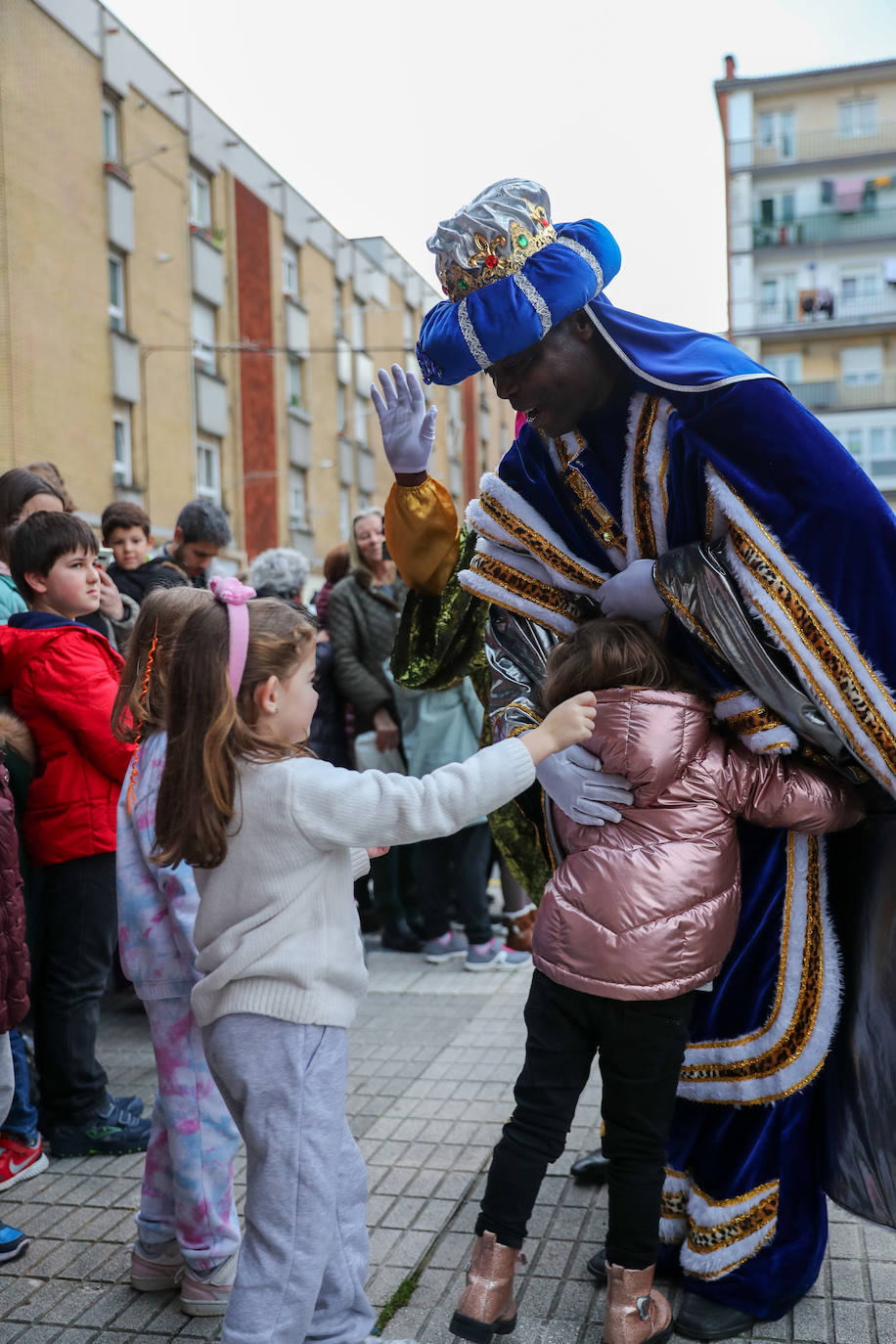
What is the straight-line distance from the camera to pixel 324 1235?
1.95 m

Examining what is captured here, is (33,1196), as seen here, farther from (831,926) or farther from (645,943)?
(831,926)

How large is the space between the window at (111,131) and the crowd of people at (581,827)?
15354 millimetres

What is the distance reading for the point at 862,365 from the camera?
2830 centimetres

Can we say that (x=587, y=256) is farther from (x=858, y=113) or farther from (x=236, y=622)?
(x=858, y=113)

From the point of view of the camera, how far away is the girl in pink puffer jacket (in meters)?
2.09

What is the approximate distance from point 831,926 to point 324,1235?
1.06m

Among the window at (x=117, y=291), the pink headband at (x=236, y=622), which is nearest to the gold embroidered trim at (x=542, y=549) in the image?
the pink headband at (x=236, y=622)

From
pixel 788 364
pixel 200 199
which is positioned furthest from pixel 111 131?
pixel 788 364

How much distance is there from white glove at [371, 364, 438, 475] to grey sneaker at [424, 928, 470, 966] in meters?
2.96

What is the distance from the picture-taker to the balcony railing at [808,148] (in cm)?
2931

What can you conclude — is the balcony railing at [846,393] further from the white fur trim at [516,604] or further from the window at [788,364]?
the white fur trim at [516,604]

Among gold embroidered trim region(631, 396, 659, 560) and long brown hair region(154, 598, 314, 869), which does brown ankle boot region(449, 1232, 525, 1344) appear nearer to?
long brown hair region(154, 598, 314, 869)

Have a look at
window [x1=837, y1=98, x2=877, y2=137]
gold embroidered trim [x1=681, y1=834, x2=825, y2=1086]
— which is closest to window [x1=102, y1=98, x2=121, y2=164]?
gold embroidered trim [x1=681, y1=834, x2=825, y2=1086]

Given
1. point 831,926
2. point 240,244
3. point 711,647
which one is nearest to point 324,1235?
point 831,926
